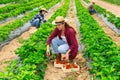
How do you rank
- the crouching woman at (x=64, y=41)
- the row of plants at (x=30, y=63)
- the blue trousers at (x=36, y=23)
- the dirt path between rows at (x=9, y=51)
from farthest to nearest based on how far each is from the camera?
1. the blue trousers at (x=36, y=23)
2. the dirt path between rows at (x=9, y=51)
3. the crouching woman at (x=64, y=41)
4. the row of plants at (x=30, y=63)

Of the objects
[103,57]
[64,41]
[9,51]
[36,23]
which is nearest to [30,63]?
[64,41]

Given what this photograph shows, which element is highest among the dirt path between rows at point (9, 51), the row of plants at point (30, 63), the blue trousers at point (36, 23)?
the row of plants at point (30, 63)

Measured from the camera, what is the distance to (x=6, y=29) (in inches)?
451

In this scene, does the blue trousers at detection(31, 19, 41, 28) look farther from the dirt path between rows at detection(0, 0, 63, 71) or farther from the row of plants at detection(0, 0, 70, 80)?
the row of plants at detection(0, 0, 70, 80)

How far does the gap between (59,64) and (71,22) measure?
8778 millimetres

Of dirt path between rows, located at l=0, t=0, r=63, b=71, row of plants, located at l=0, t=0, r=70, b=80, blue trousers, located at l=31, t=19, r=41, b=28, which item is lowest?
dirt path between rows, located at l=0, t=0, r=63, b=71

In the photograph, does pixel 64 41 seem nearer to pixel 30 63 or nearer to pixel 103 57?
pixel 103 57

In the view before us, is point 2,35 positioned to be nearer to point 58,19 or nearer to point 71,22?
point 58,19

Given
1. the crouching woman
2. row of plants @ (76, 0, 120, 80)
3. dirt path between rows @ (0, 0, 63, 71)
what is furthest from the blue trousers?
the crouching woman

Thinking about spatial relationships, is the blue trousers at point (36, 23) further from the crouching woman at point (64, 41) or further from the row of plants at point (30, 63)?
the crouching woman at point (64, 41)

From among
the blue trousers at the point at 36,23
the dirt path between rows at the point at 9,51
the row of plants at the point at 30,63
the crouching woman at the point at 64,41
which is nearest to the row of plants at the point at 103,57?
the crouching woman at the point at 64,41

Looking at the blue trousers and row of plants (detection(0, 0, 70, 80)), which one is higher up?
row of plants (detection(0, 0, 70, 80))

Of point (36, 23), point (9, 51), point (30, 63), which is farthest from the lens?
point (36, 23)

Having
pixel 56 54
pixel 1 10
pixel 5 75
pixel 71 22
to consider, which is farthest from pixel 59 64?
pixel 1 10
